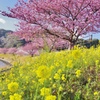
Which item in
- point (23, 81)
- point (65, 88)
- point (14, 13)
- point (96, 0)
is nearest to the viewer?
point (65, 88)

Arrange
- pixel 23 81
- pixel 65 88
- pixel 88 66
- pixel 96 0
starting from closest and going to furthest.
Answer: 1. pixel 65 88
2. pixel 23 81
3. pixel 88 66
4. pixel 96 0

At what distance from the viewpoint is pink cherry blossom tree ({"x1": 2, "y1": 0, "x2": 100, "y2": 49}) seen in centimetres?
1241

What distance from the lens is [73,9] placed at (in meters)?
12.7

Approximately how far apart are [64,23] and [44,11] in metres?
1.14

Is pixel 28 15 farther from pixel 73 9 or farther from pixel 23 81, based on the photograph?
pixel 23 81

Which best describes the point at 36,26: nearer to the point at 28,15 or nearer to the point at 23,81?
the point at 28,15

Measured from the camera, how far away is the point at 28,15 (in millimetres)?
12742

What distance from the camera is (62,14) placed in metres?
13.0

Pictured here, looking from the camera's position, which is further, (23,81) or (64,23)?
(64,23)

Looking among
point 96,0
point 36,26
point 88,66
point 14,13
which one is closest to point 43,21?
point 36,26

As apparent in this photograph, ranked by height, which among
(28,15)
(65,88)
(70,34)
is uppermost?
(28,15)

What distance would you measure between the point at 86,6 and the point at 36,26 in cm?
271

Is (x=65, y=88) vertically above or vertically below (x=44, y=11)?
below

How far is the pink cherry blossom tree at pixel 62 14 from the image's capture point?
12414 millimetres
